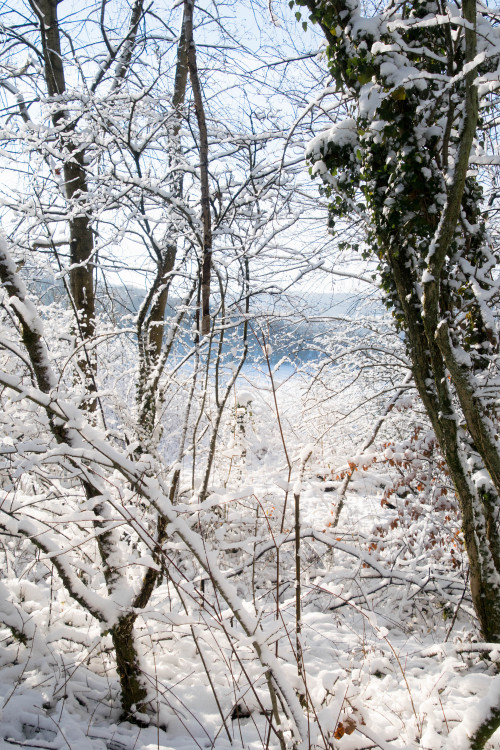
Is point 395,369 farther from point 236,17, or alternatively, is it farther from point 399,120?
point 236,17

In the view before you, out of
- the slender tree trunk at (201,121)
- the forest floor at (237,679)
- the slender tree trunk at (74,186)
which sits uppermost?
the slender tree trunk at (74,186)

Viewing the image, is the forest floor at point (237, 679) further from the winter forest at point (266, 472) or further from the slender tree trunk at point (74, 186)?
the slender tree trunk at point (74, 186)

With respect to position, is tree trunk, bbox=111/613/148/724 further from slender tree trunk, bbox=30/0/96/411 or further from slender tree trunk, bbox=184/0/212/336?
slender tree trunk, bbox=30/0/96/411

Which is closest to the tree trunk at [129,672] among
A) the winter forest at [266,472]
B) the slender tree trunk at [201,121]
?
the winter forest at [266,472]

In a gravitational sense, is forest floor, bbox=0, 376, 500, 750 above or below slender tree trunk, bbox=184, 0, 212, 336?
below

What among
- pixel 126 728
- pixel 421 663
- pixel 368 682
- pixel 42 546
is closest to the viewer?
pixel 42 546

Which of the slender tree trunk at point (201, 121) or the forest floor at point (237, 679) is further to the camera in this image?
the slender tree trunk at point (201, 121)

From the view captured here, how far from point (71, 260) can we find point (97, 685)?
4.61 metres

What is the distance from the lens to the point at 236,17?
11.3 ft

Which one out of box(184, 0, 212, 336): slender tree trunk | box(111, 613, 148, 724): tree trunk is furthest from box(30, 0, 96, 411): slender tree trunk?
box(111, 613, 148, 724): tree trunk

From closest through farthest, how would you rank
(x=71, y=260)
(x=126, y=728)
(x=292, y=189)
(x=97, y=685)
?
(x=126, y=728)
(x=97, y=685)
(x=292, y=189)
(x=71, y=260)

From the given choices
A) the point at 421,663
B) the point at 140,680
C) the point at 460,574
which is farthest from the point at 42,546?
the point at 460,574

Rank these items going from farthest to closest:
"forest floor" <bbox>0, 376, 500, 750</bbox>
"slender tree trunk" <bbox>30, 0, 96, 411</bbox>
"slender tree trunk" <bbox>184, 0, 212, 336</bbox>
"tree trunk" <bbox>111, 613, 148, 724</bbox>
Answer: "slender tree trunk" <bbox>30, 0, 96, 411</bbox>, "slender tree trunk" <bbox>184, 0, 212, 336</bbox>, "tree trunk" <bbox>111, 613, 148, 724</bbox>, "forest floor" <bbox>0, 376, 500, 750</bbox>

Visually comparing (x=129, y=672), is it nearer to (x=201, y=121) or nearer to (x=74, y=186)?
(x=201, y=121)
